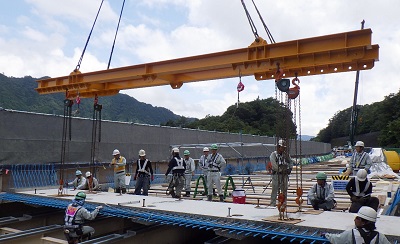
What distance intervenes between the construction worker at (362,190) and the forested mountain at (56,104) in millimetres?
31065

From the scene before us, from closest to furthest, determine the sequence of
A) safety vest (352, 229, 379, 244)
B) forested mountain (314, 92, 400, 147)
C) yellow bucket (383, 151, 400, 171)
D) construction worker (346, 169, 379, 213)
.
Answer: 1. safety vest (352, 229, 379, 244)
2. construction worker (346, 169, 379, 213)
3. yellow bucket (383, 151, 400, 171)
4. forested mountain (314, 92, 400, 147)

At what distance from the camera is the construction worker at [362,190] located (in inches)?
262

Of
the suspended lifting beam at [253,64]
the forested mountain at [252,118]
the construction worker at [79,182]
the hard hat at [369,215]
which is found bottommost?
the construction worker at [79,182]

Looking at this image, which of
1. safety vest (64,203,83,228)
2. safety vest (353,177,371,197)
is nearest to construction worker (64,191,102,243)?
safety vest (64,203,83,228)

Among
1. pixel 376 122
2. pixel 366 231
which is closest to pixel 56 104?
pixel 366 231

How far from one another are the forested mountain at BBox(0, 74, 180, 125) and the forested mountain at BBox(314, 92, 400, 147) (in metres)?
36.9

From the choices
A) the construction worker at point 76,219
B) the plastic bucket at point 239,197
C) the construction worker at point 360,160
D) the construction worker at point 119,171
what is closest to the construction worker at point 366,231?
the construction worker at point 76,219

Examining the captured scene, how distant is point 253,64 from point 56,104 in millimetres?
56608

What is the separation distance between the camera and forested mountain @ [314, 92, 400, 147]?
181ft

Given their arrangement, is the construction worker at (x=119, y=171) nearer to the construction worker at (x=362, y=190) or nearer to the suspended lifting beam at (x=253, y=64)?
the suspended lifting beam at (x=253, y=64)

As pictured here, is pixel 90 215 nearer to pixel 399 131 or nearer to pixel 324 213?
pixel 324 213

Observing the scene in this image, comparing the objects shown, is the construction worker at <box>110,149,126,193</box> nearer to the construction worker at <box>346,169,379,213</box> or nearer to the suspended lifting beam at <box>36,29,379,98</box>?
the suspended lifting beam at <box>36,29,379,98</box>

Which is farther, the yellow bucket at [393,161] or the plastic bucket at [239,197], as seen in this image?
the yellow bucket at [393,161]

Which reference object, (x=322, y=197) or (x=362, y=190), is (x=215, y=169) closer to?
(x=322, y=197)
